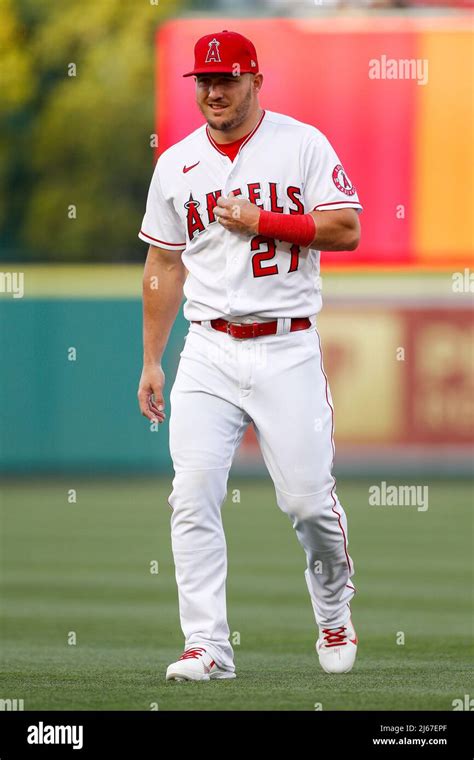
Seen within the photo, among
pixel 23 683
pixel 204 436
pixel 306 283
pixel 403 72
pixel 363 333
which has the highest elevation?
pixel 403 72

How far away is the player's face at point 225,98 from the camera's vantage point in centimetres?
536

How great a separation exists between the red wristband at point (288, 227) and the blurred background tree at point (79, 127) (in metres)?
25.3

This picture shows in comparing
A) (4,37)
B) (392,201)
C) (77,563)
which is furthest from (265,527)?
(4,37)

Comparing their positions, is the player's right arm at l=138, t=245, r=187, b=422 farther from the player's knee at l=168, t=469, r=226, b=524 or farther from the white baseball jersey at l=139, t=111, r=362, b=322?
the player's knee at l=168, t=469, r=226, b=524

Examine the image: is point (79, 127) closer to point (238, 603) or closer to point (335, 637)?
point (238, 603)

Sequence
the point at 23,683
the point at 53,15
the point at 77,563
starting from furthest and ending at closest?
the point at 53,15, the point at 77,563, the point at 23,683

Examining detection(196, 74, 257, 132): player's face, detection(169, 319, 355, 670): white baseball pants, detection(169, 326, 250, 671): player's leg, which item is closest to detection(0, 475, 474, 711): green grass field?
detection(169, 326, 250, 671): player's leg

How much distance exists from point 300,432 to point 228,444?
0.84ft

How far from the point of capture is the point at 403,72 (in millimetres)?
17953

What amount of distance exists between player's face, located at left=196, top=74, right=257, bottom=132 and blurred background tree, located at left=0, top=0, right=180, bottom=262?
2513cm

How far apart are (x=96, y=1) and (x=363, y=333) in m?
16.8

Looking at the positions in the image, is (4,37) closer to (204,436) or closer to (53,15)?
(53,15)

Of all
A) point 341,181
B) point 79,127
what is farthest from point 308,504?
point 79,127

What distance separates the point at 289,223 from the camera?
5.30 metres
